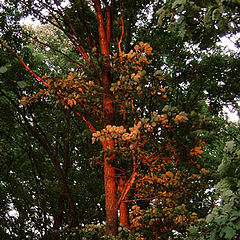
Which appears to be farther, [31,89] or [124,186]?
[31,89]

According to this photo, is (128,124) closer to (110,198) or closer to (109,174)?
(109,174)

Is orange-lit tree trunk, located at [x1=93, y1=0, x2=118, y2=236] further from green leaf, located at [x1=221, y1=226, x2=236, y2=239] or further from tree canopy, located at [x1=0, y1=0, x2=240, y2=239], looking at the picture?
green leaf, located at [x1=221, y1=226, x2=236, y2=239]

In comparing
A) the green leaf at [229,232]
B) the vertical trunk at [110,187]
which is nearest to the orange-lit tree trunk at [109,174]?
the vertical trunk at [110,187]

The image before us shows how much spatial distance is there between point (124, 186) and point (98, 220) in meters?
7.59

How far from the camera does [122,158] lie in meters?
5.05

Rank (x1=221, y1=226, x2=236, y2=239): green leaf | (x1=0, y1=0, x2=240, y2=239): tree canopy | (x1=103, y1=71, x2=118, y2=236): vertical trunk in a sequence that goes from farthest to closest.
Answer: (x1=103, y1=71, x2=118, y2=236): vertical trunk < (x1=0, y1=0, x2=240, y2=239): tree canopy < (x1=221, y1=226, x2=236, y2=239): green leaf

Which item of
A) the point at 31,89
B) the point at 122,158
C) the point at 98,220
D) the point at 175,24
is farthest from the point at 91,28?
the point at 98,220

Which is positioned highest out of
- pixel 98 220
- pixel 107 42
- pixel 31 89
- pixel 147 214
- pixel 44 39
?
pixel 44 39

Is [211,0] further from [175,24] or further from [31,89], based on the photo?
[31,89]

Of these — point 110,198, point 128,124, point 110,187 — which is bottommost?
point 110,198

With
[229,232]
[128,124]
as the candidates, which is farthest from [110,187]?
[229,232]

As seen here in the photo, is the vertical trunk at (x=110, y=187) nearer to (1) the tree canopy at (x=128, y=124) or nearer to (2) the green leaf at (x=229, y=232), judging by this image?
(1) the tree canopy at (x=128, y=124)

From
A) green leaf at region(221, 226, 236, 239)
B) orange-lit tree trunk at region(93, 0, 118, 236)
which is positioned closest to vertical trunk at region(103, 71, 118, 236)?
orange-lit tree trunk at region(93, 0, 118, 236)

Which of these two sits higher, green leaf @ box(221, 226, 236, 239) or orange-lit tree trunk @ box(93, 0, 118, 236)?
orange-lit tree trunk @ box(93, 0, 118, 236)
